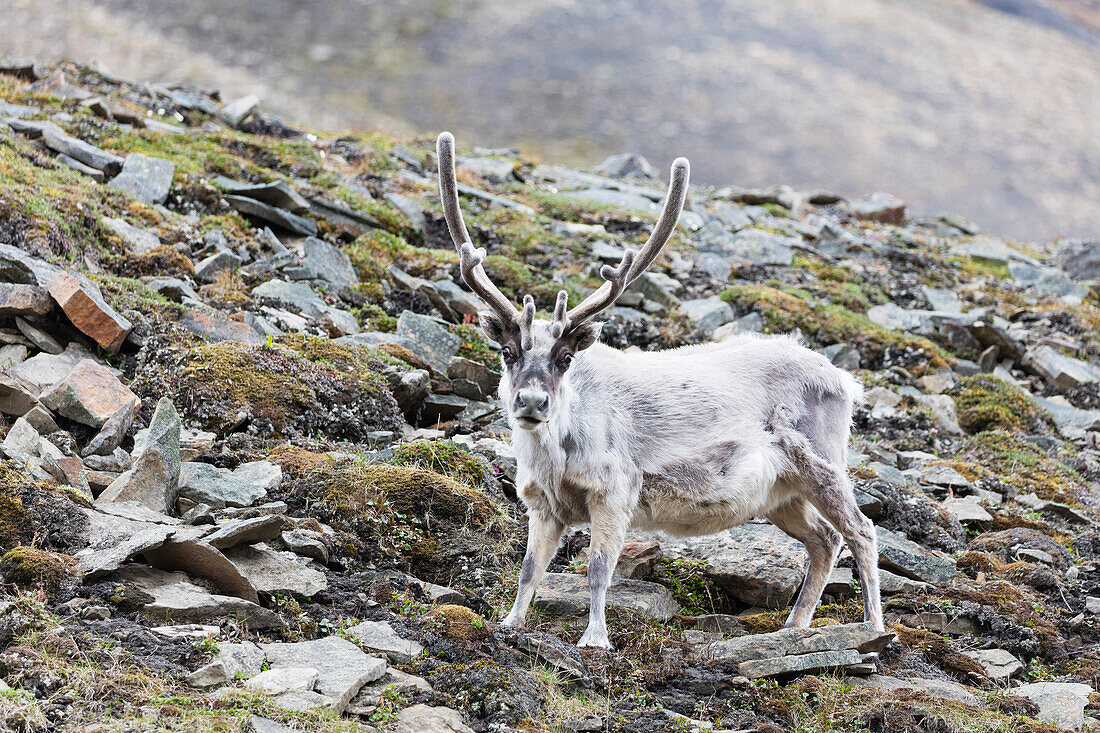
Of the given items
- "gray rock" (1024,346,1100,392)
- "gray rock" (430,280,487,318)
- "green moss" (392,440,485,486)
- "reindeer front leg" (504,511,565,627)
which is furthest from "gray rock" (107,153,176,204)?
"gray rock" (1024,346,1100,392)

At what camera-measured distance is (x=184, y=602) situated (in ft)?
18.9

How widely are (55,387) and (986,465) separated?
961 centimetres

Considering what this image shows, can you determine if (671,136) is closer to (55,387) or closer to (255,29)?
(255,29)

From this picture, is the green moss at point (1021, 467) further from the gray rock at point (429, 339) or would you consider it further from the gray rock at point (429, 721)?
the gray rock at point (429, 721)

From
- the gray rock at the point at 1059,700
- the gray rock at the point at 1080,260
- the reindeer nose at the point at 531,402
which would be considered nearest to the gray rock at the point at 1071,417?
the gray rock at the point at 1059,700

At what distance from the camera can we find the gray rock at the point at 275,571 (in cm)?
634

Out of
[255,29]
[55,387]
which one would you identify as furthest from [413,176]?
[255,29]

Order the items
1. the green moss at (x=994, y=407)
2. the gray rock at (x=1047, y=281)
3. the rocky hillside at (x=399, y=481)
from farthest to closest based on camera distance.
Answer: the gray rock at (x=1047, y=281) → the green moss at (x=994, y=407) → the rocky hillside at (x=399, y=481)

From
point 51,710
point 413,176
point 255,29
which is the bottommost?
point 255,29

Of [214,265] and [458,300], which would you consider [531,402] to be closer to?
[458,300]

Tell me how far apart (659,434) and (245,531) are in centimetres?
297

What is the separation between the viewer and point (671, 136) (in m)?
40.8

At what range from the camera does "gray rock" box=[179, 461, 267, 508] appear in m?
7.20

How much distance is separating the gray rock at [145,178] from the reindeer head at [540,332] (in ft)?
24.4
